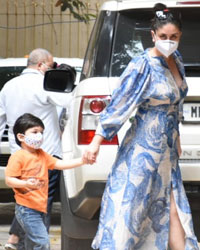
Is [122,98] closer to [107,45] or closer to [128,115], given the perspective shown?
[128,115]

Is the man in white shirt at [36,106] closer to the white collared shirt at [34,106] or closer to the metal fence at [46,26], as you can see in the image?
the white collared shirt at [34,106]

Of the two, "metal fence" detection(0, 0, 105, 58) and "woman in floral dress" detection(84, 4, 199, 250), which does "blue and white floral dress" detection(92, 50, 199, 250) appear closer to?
"woman in floral dress" detection(84, 4, 199, 250)

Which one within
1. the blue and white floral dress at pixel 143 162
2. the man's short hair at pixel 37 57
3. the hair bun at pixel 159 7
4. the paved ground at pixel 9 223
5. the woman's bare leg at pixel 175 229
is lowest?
the paved ground at pixel 9 223

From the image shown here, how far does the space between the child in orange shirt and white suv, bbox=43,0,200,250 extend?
18cm

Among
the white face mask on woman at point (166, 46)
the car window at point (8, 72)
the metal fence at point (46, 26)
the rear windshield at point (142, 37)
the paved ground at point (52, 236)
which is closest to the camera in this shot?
the white face mask on woman at point (166, 46)

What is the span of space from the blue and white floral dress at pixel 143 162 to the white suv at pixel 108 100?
420 millimetres

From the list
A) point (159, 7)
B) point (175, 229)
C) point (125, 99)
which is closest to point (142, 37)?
point (159, 7)

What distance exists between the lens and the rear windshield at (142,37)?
693 centimetres

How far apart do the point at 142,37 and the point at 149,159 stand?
1.23m

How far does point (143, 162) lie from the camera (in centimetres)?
618

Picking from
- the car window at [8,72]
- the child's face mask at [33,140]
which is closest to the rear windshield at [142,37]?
the child's face mask at [33,140]

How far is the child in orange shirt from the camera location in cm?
695

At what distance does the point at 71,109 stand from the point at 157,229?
1354mm

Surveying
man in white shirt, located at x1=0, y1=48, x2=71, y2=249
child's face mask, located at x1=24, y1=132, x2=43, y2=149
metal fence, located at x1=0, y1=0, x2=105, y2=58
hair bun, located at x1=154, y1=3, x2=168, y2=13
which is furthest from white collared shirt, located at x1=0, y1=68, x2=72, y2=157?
metal fence, located at x1=0, y1=0, x2=105, y2=58
